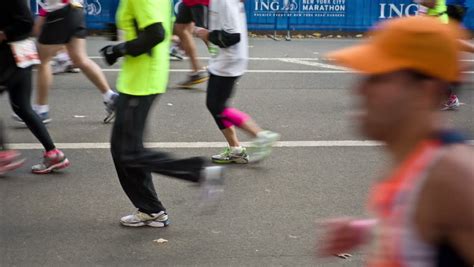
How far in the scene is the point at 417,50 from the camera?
187 cm

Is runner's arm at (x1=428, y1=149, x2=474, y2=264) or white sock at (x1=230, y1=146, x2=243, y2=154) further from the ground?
runner's arm at (x1=428, y1=149, x2=474, y2=264)

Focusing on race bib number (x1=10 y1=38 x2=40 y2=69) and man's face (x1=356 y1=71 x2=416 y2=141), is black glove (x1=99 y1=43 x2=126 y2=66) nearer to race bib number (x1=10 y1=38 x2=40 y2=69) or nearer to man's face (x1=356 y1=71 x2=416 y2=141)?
race bib number (x1=10 y1=38 x2=40 y2=69)

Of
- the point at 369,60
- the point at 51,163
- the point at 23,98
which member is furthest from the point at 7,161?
the point at 369,60

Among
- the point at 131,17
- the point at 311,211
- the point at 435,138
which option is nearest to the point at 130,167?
the point at 131,17

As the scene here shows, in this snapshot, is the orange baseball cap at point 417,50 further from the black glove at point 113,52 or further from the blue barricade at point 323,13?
the blue barricade at point 323,13

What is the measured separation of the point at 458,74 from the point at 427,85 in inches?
3.7

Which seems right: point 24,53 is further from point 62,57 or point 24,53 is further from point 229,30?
point 62,57

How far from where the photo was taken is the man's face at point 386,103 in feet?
6.21

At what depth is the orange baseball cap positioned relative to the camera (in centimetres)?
187

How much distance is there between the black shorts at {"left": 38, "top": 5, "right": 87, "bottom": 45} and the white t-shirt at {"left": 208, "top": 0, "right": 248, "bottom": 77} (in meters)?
1.73

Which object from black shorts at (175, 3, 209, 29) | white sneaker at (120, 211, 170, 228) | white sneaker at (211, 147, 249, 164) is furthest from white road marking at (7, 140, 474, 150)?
black shorts at (175, 3, 209, 29)

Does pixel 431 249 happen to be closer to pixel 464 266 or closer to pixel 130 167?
→ pixel 464 266

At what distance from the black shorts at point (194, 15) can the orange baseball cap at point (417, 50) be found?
8.62 meters

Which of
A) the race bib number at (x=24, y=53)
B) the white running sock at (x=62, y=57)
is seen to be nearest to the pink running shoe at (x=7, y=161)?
the race bib number at (x=24, y=53)
